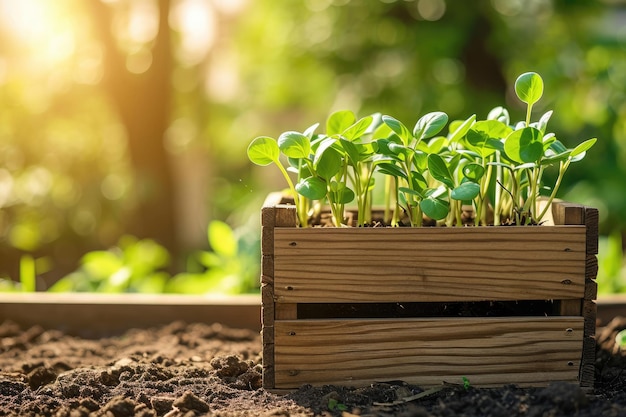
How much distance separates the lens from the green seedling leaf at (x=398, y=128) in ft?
4.13

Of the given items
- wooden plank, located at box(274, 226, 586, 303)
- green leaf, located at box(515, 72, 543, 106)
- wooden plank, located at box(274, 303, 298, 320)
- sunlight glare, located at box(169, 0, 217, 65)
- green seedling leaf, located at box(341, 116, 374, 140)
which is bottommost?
wooden plank, located at box(274, 303, 298, 320)

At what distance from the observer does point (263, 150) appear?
4.27 ft

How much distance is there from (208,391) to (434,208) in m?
0.57

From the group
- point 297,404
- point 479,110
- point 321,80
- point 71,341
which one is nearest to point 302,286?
point 297,404

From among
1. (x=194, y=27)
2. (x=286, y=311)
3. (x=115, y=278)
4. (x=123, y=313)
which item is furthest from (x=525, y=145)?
(x=194, y=27)

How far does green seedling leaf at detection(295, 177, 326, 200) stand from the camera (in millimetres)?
1219

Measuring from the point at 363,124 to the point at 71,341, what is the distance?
3.35ft

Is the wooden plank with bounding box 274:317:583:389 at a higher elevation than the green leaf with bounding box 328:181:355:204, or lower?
lower

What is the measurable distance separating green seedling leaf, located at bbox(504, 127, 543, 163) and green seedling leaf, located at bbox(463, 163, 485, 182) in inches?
2.9

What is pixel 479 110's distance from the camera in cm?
427

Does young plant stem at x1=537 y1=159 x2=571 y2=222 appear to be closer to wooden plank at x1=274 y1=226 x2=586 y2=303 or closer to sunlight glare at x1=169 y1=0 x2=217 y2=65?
wooden plank at x1=274 y1=226 x2=586 y2=303

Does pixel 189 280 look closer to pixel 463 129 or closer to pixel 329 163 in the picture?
pixel 329 163

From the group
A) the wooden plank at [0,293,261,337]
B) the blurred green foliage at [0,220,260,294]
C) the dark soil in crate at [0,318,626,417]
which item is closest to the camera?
the dark soil in crate at [0,318,626,417]

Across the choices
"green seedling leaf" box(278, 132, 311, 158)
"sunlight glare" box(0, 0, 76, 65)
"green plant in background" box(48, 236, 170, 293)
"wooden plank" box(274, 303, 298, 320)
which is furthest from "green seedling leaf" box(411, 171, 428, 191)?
"sunlight glare" box(0, 0, 76, 65)
